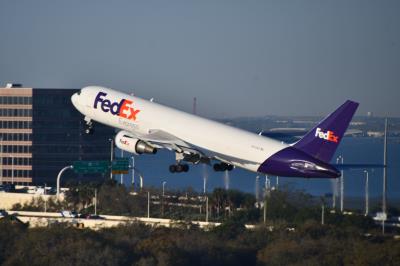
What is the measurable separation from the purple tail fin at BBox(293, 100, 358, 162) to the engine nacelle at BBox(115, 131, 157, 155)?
16491 millimetres

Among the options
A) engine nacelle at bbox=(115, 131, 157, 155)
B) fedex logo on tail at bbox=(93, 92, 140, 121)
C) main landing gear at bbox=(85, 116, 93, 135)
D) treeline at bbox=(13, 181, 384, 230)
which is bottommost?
treeline at bbox=(13, 181, 384, 230)

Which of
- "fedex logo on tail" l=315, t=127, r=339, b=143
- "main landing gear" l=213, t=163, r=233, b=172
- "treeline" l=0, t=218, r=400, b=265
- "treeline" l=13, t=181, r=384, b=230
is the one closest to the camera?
"fedex logo on tail" l=315, t=127, r=339, b=143

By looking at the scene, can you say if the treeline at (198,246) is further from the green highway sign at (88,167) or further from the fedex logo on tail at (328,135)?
the green highway sign at (88,167)

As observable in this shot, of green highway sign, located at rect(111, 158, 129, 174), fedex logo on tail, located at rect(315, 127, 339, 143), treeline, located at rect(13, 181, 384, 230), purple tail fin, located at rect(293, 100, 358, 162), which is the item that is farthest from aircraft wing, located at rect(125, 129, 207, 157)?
green highway sign, located at rect(111, 158, 129, 174)

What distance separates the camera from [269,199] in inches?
5098

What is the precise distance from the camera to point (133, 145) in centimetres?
9938

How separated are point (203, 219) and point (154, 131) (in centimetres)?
3781

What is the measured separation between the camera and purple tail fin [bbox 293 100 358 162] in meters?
87.2

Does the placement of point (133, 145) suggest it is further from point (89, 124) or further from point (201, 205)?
point (201, 205)

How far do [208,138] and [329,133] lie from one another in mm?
11272

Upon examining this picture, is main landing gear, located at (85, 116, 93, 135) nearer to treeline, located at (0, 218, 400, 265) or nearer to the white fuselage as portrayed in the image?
the white fuselage

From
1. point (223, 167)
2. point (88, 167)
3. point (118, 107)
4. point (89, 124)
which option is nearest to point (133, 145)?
point (118, 107)

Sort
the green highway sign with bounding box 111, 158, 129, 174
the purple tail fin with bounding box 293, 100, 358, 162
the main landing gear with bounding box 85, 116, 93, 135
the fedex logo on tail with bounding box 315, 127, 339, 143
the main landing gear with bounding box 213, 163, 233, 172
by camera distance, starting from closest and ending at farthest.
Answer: the purple tail fin with bounding box 293, 100, 358, 162, the fedex logo on tail with bounding box 315, 127, 339, 143, the main landing gear with bounding box 213, 163, 233, 172, the main landing gear with bounding box 85, 116, 93, 135, the green highway sign with bounding box 111, 158, 129, 174

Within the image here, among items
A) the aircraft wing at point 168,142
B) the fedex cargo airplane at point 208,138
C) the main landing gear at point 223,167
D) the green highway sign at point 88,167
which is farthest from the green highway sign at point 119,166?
the main landing gear at point 223,167
